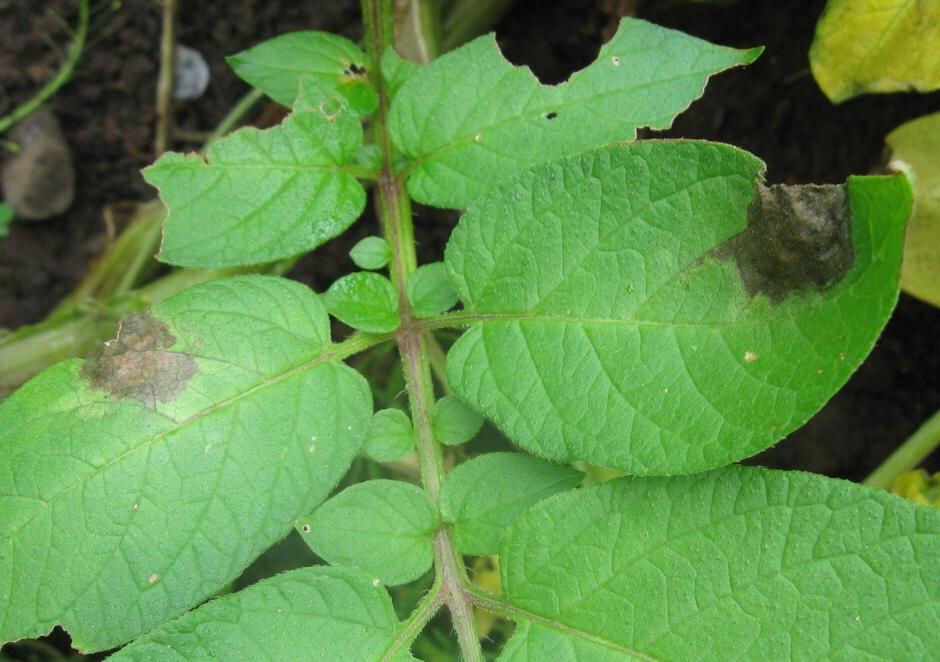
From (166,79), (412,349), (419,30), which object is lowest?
(412,349)

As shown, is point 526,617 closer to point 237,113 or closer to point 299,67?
point 299,67

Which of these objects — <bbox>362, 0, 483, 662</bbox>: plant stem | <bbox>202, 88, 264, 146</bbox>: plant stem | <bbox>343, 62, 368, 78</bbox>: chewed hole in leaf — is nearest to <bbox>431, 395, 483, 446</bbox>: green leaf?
<bbox>362, 0, 483, 662</bbox>: plant stem

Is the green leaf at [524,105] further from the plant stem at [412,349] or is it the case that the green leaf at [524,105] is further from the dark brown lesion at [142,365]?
the dark brown lesion at [142,365]

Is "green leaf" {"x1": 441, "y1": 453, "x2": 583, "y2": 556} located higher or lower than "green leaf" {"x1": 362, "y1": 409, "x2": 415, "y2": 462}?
lower

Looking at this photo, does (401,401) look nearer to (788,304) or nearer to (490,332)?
(490,332)

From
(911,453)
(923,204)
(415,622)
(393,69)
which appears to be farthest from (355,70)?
(911,453)

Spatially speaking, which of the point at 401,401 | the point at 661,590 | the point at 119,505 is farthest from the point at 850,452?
the point at 119,505

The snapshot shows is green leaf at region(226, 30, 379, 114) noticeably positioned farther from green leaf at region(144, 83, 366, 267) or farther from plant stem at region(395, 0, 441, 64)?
plant stem at region(395, 0, 441, 64)
